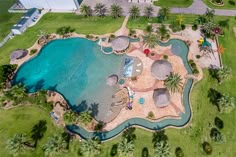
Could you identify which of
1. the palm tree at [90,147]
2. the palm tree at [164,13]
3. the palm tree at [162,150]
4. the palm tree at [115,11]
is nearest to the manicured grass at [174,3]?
the palm tree at [164,13]

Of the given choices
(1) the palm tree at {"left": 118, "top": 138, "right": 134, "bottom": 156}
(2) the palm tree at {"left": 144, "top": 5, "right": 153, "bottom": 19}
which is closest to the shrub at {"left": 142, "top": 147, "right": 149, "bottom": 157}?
(1) the palm tree at {"left": 118, "top": 138, "right": 134, "bottom": 156}

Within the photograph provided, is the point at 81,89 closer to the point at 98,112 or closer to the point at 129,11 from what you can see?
the point at 98,112

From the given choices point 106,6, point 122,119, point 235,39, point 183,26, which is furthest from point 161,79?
point 106,6

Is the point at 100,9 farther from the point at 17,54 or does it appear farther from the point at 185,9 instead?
the point at 17,54

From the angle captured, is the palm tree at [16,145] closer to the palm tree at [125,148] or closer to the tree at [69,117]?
the tree at [69,117]

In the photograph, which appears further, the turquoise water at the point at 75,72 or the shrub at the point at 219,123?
the turquoise water at the point at 75,72

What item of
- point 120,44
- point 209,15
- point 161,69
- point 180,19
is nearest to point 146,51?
point 120,44

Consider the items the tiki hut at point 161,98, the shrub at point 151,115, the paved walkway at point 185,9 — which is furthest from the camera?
the paved walkway at point 185,9
